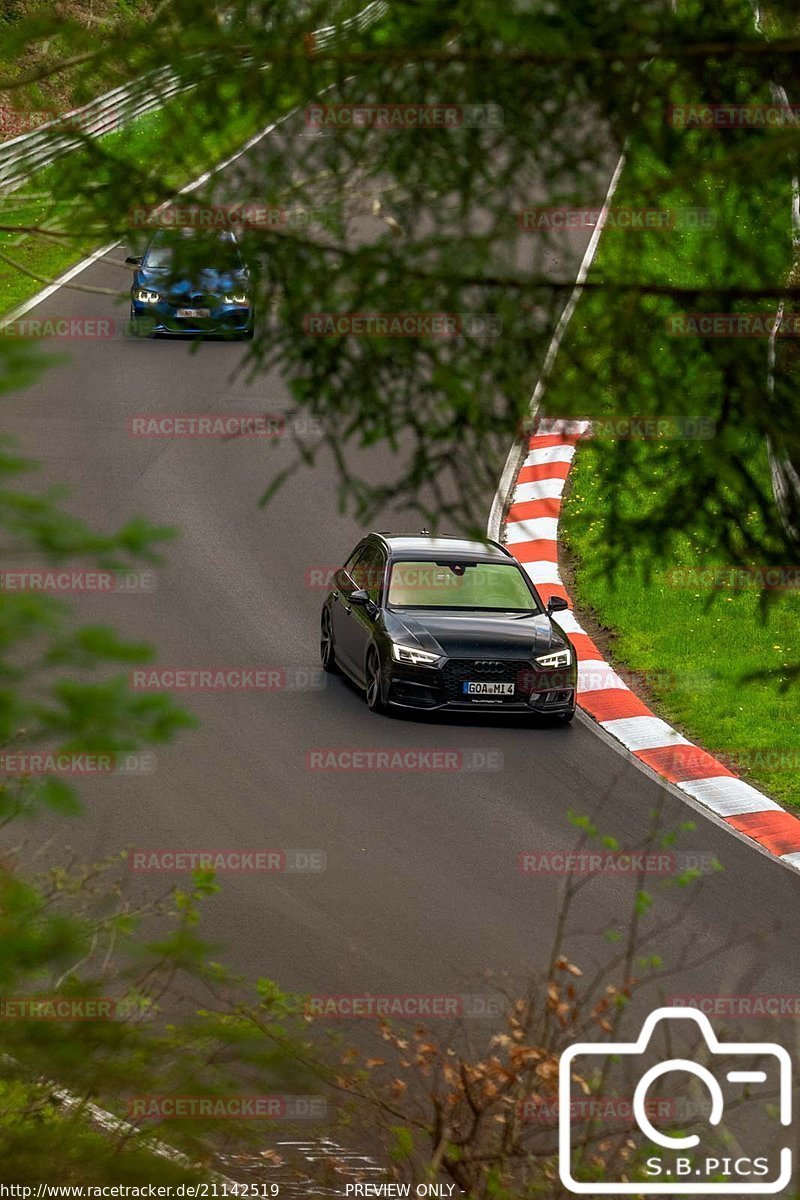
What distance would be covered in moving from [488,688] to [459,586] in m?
1.46

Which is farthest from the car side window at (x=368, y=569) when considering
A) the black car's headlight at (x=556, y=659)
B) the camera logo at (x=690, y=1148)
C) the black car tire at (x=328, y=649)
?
the camera logo at (x=690, y=1148)

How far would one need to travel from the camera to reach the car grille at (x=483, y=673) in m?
14.1

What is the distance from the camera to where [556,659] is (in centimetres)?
1429

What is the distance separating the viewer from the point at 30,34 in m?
5.14

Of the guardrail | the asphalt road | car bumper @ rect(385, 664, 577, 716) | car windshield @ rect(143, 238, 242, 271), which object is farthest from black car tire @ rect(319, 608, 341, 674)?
car windshield @ rect(143, 238, 242, 271)

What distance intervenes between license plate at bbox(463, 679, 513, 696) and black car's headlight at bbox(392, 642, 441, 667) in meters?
0.40

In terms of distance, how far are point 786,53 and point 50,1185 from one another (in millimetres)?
4618

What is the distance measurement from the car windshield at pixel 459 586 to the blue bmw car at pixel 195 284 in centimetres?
930

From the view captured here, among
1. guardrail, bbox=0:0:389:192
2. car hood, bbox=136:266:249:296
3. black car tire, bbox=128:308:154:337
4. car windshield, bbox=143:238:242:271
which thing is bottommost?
black car tire, bbox=128:308:154:337

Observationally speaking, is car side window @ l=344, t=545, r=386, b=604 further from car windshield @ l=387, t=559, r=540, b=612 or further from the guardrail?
the guardrail

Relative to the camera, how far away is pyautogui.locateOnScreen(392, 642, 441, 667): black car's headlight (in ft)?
46.3

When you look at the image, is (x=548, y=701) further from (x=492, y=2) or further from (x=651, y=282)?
(x=492, y=2)

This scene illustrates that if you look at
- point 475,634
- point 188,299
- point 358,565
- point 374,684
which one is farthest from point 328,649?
point 188,299

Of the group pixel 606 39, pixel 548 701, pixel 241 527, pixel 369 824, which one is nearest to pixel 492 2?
pixel 606 39
